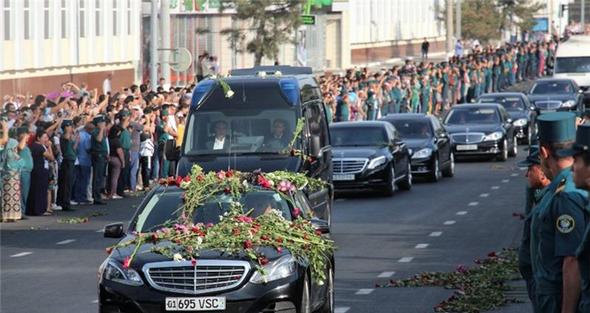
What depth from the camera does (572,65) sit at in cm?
6406

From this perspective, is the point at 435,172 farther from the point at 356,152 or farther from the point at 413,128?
the point at 356,152

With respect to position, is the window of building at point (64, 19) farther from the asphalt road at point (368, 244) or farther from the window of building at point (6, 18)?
the asphalt road at point (368, 244)

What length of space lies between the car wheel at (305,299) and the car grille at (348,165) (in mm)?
18466

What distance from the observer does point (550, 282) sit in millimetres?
9266

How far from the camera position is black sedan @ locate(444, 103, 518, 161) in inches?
1680

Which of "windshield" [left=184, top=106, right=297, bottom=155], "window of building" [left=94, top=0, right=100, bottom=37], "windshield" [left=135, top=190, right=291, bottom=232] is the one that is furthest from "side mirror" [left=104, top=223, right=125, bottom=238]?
"window of building" [left=94, top=0, right=100, bottom=37]

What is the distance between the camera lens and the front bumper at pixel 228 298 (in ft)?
45.3

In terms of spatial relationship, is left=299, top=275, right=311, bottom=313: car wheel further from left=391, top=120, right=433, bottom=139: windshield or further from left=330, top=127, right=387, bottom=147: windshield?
left=391, top=120, right=433, bottom=139: windshield

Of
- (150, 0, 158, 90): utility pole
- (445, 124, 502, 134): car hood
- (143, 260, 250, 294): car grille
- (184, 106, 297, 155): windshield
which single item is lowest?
(445, 124, 502, 134): car hood

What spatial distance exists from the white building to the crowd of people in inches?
265

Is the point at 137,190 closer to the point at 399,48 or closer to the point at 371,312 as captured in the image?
→ the point at 371,312

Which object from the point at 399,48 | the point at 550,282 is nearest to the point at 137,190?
the point at 550,282

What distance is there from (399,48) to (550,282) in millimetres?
92413

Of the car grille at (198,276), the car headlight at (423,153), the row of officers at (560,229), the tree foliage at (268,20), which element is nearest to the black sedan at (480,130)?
the car headlight at (423,153)
